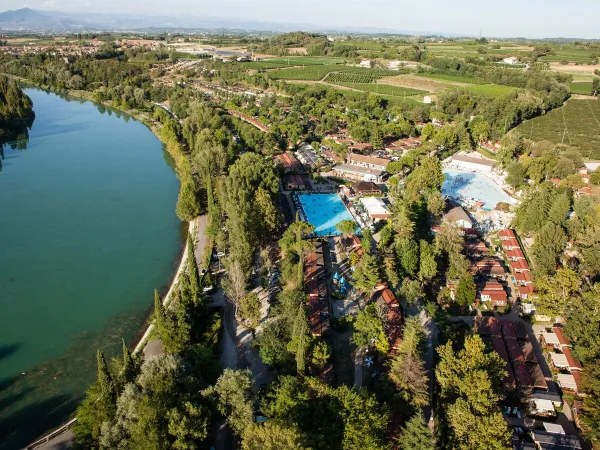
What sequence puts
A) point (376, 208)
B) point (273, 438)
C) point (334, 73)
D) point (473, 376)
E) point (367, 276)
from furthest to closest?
point (334, 73) → point (376, 208) → point (367, 276) → point (473, 376) → point (273, 438)

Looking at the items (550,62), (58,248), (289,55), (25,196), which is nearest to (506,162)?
(58,248)

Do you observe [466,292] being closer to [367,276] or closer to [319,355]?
[367,276]

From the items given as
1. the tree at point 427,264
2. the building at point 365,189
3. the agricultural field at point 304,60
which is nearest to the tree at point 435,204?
the building at point 365,189

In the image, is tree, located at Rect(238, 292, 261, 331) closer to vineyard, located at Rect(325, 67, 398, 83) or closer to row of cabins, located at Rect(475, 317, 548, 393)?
row of cabins, located at Rect(475, 317, 548, 393)

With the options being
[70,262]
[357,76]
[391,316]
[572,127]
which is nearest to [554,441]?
[391,316]

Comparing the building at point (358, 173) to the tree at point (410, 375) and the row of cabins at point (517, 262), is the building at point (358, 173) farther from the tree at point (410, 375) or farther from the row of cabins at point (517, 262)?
the tree at point (410, 375)

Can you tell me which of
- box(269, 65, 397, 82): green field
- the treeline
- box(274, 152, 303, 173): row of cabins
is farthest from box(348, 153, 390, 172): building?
box(269, 65, 397, 82): green field
